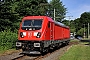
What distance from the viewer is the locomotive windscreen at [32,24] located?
68.3 feet

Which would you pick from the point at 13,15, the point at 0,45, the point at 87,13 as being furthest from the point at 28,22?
the point at 87,13

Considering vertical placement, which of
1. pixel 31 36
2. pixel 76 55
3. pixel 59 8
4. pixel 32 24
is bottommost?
pixel 76 55

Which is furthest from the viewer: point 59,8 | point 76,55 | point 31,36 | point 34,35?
point 59,8

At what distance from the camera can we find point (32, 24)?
834 inches

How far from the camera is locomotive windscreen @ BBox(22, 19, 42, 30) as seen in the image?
68.3 feet

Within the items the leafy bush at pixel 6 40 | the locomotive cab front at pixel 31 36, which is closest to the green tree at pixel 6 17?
the leafy bush at pixel 6 40

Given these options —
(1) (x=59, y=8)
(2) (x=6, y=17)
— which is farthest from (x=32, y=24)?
(1) (x=59, y=8)

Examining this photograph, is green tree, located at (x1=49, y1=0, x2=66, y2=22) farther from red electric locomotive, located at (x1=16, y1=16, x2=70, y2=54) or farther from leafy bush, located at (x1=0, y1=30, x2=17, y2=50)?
red electric locomotive, located at (x1=16, y1=16, x2=70, y2=54)

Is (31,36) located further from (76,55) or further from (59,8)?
(59,8)

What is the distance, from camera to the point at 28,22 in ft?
70.5

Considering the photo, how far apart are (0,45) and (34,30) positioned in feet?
20.7

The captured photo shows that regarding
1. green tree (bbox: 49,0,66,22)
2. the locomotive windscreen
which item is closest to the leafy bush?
the locomotive windscreen

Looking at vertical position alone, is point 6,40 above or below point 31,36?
below

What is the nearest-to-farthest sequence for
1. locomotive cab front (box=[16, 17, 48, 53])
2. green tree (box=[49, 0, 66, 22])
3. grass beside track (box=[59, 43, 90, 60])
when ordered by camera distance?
1. grass beside track (box=[59, 43, 90, 60])
2. locomotive cab front (box=[16, 17, 48, 53])
3. green tree (box=[49, 0, 66, 22])
